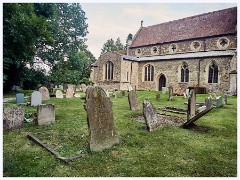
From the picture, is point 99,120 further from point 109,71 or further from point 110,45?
point 110,45

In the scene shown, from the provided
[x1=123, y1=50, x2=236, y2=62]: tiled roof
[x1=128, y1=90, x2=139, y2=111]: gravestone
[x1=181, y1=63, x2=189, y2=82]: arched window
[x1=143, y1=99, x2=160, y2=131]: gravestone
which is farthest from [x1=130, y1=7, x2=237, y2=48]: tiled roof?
[x1=143, y1=99, x2=160, y2=131]: gravestone

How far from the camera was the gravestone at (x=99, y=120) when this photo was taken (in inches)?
178

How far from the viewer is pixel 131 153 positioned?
4383 millimetres

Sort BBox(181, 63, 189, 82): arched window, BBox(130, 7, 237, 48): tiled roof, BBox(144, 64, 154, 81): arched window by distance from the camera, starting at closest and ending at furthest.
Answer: BBox(130, 7, 237, 48): tiled roof → BBox(181, 63, 189, 82): arched window → BBox(144, 64, 154, 81): arched window

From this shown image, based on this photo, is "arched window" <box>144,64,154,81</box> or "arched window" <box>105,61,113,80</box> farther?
"arched window" <box>105,61,113,80</box>

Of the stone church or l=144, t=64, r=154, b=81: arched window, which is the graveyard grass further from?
l=144, t=64, r=154, b=81: arched window

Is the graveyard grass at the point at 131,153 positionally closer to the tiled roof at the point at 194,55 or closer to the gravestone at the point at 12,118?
the gravestone at the point at 12,118

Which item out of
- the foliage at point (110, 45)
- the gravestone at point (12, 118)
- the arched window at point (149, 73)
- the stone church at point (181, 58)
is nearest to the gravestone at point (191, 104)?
the gravestone at point (12, 118)

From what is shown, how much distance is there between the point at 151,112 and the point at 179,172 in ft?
9.10

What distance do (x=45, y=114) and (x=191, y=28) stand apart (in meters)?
24.5

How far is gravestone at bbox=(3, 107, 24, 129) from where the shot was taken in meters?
6.10

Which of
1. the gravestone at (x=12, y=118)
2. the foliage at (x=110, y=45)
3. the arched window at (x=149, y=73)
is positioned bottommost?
the gravestone at (x=12, y=118)

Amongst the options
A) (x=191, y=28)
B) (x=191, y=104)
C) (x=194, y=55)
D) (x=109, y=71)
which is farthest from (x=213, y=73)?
(x=191, y=104)

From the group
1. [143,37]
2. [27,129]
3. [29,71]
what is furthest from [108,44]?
[27,129]
